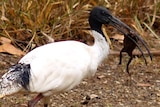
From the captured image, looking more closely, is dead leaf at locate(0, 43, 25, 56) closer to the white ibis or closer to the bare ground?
the bare ground

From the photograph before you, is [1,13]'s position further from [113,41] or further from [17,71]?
[17,71]

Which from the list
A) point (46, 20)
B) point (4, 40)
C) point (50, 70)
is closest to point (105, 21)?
point (50, 70)

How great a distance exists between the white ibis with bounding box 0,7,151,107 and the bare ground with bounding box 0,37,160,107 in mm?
790

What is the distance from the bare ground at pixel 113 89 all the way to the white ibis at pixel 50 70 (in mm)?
790

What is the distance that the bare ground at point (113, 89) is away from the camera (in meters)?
5.58

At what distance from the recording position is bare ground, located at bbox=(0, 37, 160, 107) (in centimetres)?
558

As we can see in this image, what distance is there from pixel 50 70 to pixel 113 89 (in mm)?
1439

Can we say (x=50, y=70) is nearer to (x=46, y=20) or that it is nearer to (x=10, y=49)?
(x=10, y=49)

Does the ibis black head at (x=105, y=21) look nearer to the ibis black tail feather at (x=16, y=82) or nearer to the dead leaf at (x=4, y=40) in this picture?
the ibis black tail feather at (x=16, y=82)

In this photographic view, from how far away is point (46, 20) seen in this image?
670 centimetres

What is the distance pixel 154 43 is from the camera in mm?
7207

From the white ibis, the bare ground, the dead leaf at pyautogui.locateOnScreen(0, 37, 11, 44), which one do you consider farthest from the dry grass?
the white ibis

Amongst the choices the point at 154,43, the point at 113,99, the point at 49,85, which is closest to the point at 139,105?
the point at 113,99

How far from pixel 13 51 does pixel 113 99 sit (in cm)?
135
